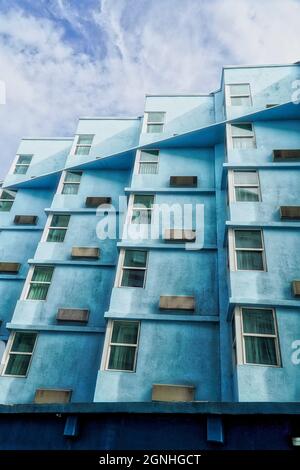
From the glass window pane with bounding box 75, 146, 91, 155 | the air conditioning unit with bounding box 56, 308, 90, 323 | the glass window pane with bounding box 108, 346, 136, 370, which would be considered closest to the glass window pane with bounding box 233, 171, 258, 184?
the glass window pane with bounding box 108, 346, 136, 370

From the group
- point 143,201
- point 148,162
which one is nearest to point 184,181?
point 143,201

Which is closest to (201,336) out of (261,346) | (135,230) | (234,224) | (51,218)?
(261,346)

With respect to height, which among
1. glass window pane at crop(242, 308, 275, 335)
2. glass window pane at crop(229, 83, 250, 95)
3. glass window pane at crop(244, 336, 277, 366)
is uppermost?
glass window pane at crop(229, 83, 250, 95)

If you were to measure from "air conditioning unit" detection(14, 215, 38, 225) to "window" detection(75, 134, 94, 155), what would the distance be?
4274mm

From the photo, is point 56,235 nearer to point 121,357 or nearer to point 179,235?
point 179,235

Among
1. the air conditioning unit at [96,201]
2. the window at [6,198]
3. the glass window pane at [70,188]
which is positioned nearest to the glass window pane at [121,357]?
the air conditioning unit at [96,201]

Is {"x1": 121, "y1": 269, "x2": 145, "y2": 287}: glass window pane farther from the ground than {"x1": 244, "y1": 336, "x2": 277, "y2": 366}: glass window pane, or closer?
farther from the ground

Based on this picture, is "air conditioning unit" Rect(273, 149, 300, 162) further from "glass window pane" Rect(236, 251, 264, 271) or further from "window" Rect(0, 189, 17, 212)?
"window" Rect(0, 189, 17, 212)

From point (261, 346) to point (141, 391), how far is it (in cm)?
377

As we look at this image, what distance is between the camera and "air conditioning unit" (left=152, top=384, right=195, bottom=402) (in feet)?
29.2

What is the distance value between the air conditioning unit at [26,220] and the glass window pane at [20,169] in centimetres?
326

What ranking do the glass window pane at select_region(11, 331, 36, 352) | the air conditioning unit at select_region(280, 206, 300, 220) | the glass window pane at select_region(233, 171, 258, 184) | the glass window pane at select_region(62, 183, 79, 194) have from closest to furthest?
the air conditioning unit at select_region(280, 206, 300, 220), the glass window pane at select_region(11, 331, 36, 352), the glass window pane at select_region(233, 171, 258, 184), the glass window pane at select_region(62, 183, 79, 194)

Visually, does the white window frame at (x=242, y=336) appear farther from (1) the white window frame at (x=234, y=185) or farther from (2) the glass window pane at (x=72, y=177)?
(2) the glass window pane at (x=72, y=177)
